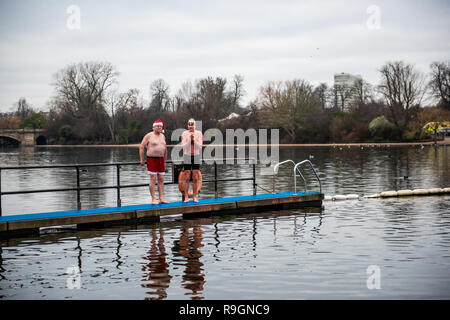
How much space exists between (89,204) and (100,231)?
6.12m

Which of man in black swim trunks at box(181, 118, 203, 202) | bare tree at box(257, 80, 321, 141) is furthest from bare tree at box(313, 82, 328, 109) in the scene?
man in black swim trunks at box(181, 118, 203, 202)

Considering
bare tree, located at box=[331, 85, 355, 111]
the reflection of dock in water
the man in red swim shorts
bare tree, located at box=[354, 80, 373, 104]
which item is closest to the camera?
the reflection of dock in water

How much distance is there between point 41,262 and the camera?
952 centimetres

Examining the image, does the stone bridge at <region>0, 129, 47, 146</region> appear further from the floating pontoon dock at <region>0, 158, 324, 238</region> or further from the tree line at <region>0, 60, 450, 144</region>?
the floating pontoon dock at <region>0, 158, 324, 238</region>

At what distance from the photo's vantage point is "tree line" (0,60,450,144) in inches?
3071

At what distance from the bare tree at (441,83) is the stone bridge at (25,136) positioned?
75288 mm

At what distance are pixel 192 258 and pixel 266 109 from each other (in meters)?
76.4

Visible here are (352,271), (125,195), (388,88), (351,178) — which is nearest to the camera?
(352,271)

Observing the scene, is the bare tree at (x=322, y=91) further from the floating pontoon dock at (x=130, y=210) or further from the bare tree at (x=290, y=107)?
the floating pontoon dock at (x=130, y=210)

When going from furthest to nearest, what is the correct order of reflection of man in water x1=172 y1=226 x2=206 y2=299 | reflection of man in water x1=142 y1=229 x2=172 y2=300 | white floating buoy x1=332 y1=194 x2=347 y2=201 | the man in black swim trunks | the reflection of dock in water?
white floating buoy x1=332 y1=194 x2=347 y2=201 → the man in black swim trunks → the reflection of dock in water → reflection of man in water x1=172 y1=226 x2=206 y2=299 → reflection of man in water x1=142 y1=229 x2=172 y2=300

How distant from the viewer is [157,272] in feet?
28.6
